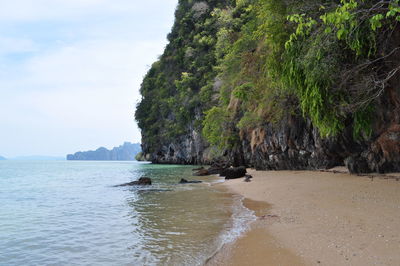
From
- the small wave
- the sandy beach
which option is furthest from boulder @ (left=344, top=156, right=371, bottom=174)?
the small wave

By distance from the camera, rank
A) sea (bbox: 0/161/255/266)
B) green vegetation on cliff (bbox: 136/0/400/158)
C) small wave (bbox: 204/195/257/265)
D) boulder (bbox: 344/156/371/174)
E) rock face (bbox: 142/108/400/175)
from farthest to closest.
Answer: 1. boulder (bbox: 344/156/371/174)
2. rock face (bbox: 142/108/400/175)
3. green vegetation on cliff (bbox: 136/0/400/158)
4. small wave (bbox: 204/195/257/265)
5. sea (bbox: 0/161/255/266)

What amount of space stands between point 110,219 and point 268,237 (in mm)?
5421

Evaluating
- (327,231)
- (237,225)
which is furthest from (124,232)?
(327,231)

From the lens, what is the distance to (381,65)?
9.05 metres

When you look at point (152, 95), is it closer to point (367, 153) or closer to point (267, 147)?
point (267, 147)

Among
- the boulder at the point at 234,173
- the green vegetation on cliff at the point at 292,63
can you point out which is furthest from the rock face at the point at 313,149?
the boulder at the point at 234,173

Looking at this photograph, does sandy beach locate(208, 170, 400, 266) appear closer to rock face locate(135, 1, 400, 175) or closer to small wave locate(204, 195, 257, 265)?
small wave locate(204, 195, 257, 265)

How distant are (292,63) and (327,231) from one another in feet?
18.8

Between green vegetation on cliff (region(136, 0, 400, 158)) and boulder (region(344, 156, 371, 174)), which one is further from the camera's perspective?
boulder (region(344, 156, 371, 174))

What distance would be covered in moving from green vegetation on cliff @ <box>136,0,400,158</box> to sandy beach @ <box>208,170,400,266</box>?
8.88 ft

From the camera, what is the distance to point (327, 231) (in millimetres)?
5637

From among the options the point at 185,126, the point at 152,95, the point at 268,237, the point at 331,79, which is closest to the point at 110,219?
the point at 268,237

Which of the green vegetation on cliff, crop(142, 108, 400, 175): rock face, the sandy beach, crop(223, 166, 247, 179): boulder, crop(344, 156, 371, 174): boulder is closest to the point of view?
the sandy beach

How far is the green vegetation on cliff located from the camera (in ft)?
24.5
